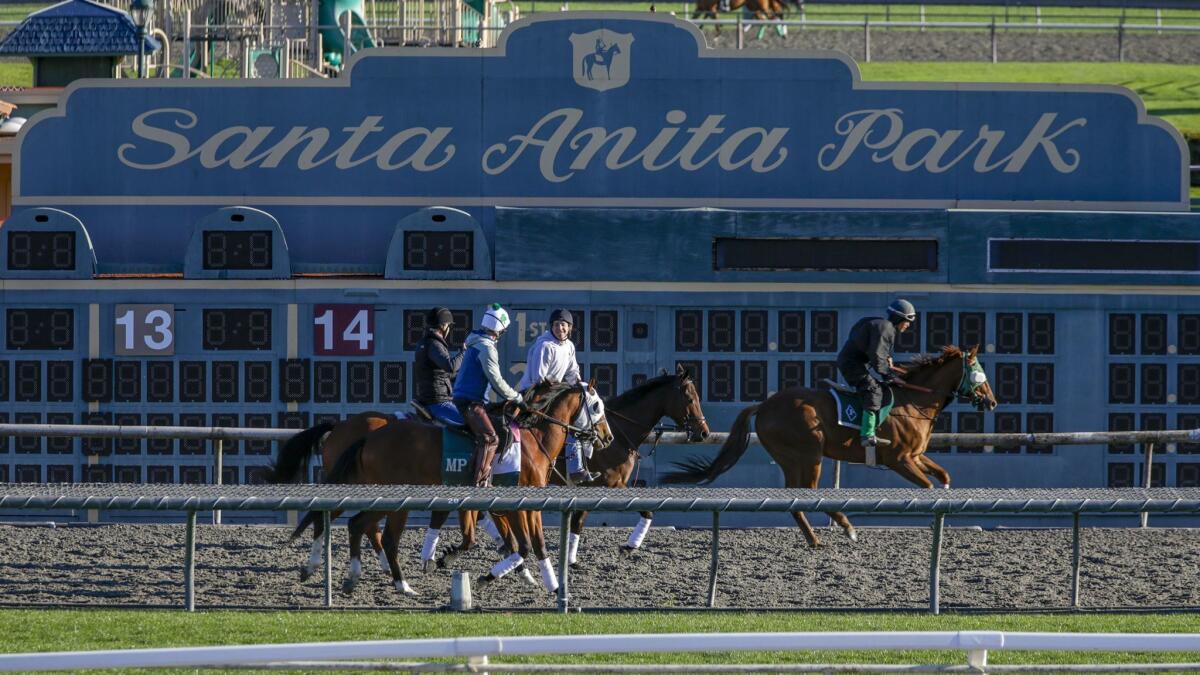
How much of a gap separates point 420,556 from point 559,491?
10.4ft

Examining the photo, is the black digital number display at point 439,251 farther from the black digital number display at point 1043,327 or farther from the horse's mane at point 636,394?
the black digital number display at point 1043,327

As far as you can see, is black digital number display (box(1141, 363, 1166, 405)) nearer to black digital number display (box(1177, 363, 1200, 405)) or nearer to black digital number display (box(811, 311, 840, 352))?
black digital number display (box(1177, 363, 1200, 405))

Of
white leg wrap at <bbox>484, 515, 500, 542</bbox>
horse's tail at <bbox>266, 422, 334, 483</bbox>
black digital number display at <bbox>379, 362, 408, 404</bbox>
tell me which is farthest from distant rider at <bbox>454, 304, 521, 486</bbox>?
black digital number display at <bbox>379, 362, 408, 404</bbox>

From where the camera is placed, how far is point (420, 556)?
16.0 metres

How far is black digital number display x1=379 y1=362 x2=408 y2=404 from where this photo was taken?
18.5 m

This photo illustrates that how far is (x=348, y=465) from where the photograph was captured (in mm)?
14445

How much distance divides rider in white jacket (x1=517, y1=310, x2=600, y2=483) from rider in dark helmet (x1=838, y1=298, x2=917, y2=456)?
269 centimetres

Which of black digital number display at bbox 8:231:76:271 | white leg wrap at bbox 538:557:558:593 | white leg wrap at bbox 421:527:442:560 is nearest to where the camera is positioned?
white leg wrap at bbox 538:557:558:593

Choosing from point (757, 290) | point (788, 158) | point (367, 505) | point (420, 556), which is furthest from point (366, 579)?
point (788, 158)

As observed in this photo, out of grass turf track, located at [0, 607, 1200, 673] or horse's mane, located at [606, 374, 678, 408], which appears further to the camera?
horse's mane, located at [606, 374, 678, 408]

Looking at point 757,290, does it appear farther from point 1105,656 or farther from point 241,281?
point 1105,656

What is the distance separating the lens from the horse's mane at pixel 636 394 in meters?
16.8

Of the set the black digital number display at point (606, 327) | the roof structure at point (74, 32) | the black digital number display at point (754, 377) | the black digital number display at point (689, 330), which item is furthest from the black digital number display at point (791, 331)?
the roof structure at point (74, 32)

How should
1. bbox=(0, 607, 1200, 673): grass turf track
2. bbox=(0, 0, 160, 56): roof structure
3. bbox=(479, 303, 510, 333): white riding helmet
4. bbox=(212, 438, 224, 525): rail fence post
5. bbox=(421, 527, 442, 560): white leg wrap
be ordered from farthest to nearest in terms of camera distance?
bbox=(0, 0, 160, 56): roof structure, bbox=(212, 438, 224, 525): rail fence post, bbox=(421, 527, 442, 560): white leg wrap, bbox=(479, 303, 510, 333): white riding helmet, bbox=(0, 607, 1200, 673): grass turf track
